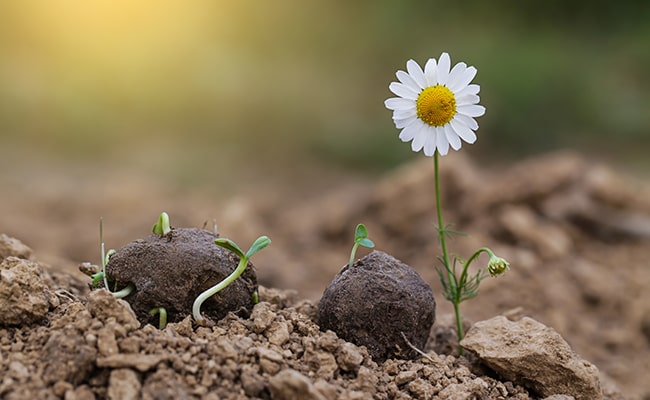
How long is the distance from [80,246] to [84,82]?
146 inches

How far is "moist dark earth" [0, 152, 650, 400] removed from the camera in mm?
1736

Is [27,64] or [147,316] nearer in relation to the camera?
[147,316]

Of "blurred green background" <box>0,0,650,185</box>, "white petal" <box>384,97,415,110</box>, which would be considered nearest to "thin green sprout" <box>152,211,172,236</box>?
"white petal" <box>384,97,415,110</box>

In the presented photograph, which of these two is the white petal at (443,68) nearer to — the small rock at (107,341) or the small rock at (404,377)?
the small rock at (404,377)

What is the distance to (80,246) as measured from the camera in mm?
4645

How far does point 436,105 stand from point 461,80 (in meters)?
0.10

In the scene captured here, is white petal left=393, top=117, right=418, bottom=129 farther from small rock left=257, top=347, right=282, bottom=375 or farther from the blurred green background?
the blurred green background

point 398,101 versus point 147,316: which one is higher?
point 398,101

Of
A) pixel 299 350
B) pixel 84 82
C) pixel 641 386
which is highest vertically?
pixel 84 82

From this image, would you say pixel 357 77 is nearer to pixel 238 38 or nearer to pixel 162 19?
pixel 238 38

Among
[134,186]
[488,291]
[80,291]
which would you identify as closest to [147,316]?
[80,291]

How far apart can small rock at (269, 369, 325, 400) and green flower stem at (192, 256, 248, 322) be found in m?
0.35

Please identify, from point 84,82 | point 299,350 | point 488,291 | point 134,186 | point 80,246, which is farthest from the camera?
point 84,82

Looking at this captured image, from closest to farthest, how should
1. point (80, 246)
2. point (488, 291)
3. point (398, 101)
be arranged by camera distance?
point (398, 101) → point (488, 291) → point (80, 246)
